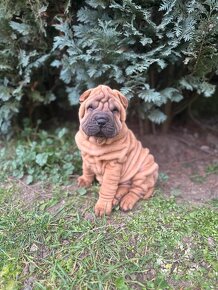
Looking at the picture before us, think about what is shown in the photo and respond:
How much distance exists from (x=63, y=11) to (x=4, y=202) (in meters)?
1.92

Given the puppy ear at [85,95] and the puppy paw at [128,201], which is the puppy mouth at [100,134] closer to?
the puppy ear at [85,95]

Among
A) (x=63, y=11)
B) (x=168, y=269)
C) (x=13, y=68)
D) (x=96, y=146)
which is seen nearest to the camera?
(x=168, y=269)

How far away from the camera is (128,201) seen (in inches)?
113

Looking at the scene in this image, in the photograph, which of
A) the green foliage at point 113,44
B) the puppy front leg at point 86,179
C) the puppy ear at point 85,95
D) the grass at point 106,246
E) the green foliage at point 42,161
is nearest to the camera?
the grass at point 106,246

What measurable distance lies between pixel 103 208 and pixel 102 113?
81cm

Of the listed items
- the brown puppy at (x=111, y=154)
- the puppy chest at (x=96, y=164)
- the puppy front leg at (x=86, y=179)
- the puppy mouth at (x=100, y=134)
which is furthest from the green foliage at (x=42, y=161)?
the puppy mouth at (x=100, y=134)

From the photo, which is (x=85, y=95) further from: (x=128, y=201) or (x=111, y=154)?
(x=128, y=201)

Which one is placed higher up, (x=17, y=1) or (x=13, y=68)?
(x=17, y=1)

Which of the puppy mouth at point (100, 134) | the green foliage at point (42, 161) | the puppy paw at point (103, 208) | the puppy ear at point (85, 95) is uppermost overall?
the puppy ear at point (85, 95)

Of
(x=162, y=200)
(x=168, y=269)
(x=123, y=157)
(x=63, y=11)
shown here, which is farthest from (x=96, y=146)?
(x=63, y=11)

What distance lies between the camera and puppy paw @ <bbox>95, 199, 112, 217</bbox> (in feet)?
9.12

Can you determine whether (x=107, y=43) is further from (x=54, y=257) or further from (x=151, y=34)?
(x=54, y=257)

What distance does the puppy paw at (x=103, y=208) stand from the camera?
109 inches

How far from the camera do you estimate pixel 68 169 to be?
11.3 feet
